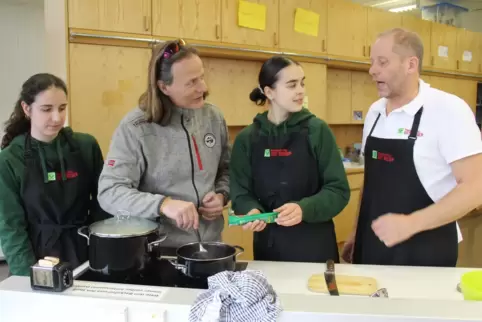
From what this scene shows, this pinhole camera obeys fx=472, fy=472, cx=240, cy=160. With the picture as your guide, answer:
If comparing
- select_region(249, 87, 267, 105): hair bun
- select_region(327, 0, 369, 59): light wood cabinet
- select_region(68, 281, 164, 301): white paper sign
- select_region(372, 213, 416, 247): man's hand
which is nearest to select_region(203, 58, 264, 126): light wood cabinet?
select_region(327, 0, 369, 59): light wood cabinet

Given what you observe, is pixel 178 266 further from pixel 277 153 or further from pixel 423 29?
pixel 423 29

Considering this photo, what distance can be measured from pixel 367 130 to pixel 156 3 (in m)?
1.77

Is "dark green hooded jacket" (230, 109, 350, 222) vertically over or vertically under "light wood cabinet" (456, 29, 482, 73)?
under

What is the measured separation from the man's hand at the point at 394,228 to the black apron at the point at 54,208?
1193 mm

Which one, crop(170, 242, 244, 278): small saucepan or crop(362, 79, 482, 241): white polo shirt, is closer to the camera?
crop(170, 242, 244, 278): small saucepan

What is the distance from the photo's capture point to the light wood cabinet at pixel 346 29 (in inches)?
170

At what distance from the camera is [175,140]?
1730 mm

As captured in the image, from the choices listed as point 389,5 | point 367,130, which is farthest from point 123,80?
point 389,5

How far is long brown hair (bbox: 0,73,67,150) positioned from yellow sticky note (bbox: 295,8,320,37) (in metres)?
2.46

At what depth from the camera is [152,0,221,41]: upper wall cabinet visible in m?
3.12

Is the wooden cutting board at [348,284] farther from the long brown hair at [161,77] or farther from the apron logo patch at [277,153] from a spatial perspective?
the long brown hair at [161,77]

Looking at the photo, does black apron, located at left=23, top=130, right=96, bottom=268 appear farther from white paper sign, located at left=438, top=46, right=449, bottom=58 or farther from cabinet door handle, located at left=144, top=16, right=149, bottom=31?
white paper sign, located at left=438, top=46, right=449, bottom=58

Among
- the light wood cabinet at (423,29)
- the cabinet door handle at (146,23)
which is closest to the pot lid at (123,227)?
the cabinet door handle at (146,23)

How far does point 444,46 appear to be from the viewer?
17.9ft
